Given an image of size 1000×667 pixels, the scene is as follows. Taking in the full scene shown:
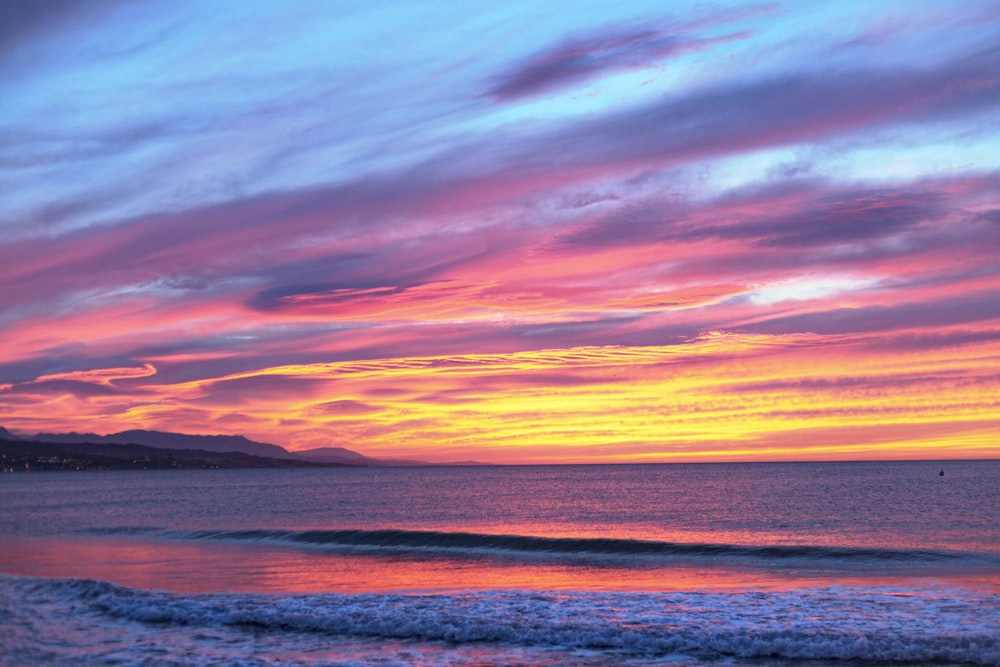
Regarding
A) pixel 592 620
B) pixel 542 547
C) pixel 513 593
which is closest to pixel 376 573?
pixel 513 593

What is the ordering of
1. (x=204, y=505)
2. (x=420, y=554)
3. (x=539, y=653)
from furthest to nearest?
(x=204, y=505)
(x=420, y=554)
(x=539, y=653)

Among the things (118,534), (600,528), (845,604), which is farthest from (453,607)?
(118,534)

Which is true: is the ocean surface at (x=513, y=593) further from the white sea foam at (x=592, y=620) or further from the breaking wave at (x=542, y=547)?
the breaking wave at (x=542, y=547)

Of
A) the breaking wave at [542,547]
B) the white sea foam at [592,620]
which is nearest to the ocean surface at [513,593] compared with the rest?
the white sea foam at [592,620]

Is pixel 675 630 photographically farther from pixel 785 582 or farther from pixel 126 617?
pixel 126 617

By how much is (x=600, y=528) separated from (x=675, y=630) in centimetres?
2967

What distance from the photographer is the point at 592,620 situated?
64.2 feet

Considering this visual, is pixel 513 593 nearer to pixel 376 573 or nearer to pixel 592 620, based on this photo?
pixel 592 620

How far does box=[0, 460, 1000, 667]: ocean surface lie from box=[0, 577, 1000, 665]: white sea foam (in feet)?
0.21

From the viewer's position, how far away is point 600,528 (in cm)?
4756

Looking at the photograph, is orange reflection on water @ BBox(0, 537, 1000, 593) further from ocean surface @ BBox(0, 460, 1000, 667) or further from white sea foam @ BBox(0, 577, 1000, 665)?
white sea foam @ BBox(0, 577, 1000, 665)

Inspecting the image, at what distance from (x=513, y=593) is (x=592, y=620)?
4.37 meters

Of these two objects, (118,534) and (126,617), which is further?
(118,534)

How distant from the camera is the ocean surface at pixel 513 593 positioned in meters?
17.2
